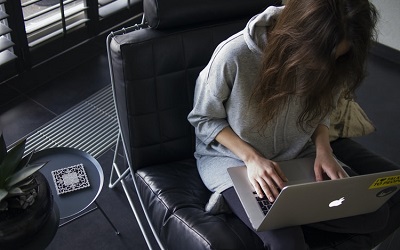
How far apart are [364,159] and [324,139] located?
0.18m

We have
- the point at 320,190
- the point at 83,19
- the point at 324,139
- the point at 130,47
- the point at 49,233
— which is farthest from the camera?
the point at 83,19

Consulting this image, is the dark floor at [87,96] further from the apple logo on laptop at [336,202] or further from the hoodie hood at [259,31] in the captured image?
the hoodie hood at [259,31]

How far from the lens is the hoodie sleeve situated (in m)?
1.25

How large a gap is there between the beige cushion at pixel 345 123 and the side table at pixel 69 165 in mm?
821

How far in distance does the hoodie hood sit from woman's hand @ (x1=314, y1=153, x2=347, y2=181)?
385 millimetres

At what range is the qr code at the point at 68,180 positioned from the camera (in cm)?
137

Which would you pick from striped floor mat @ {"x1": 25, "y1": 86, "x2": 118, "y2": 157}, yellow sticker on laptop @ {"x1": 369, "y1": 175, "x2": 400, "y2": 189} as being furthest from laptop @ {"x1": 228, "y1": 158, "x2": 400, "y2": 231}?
striped floor mat @ {"x1": 25, "y1": 86, "x2": 118, "y2": 157}

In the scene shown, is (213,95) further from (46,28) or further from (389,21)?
(389,21)

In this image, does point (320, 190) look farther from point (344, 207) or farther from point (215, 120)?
point (215, 120)

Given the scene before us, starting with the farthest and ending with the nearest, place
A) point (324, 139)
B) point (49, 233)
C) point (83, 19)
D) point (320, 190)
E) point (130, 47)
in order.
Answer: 1. point (83, 19)
2. point (324, 139)
3. point (130, 47)
4. point (49, 233)
5. point (320, 190)

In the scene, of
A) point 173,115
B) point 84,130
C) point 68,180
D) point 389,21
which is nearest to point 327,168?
point 173,115

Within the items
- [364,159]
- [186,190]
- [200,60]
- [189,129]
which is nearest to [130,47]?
[200,60]

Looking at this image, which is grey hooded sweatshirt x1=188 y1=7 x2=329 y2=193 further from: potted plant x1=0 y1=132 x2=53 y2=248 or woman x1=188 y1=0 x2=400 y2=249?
potted plant x1=0 y1=132 x2=53 y2=248

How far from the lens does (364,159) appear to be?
1509 millimetres
